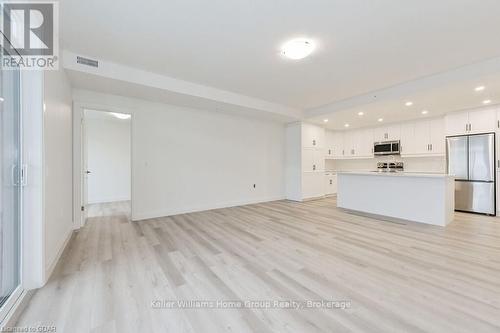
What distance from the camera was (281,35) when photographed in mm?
2635

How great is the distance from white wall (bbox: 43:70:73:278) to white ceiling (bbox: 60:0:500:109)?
750 mm

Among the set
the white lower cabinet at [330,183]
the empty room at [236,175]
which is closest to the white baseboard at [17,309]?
the empty room at [236,175]

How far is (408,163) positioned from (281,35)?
622 cm

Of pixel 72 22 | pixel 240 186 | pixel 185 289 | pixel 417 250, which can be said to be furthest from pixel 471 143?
pixel 72 22

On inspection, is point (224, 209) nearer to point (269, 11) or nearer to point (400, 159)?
point (269, 11)

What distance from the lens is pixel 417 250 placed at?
9.08 ft

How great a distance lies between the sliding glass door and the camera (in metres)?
1.74

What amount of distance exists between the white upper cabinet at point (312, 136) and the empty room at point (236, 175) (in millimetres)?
908

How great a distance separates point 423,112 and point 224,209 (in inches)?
224

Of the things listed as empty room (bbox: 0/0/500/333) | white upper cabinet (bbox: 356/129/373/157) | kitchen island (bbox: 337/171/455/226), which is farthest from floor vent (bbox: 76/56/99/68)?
white upper cabinet (bbox: 356/129/373/157)

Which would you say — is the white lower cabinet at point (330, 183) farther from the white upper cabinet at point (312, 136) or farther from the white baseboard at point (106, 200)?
the white baseboard at point (106, 200)

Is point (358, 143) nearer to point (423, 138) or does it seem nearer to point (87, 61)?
point (423, 138)

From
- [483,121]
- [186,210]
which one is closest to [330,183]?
[483,121]

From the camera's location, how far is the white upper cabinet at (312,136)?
21.6ft
